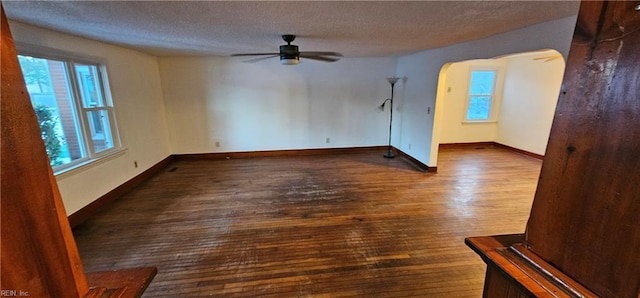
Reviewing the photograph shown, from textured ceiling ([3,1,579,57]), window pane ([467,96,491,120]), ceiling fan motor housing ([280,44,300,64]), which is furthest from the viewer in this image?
window pane ([467,96,491,120])

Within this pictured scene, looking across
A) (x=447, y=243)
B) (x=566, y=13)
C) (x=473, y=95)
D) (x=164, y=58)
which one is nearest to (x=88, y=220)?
(x=164, y=58)

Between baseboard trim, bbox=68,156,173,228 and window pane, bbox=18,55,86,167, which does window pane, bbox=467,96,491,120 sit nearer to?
baseboard trim, bbox=68,156,173,228

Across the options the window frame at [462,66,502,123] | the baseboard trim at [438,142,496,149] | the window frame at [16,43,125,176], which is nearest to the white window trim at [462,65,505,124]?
the window frame at [462,66,502,123]

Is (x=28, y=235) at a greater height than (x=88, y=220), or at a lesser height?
greater

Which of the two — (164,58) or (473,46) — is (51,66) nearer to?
(164,58)

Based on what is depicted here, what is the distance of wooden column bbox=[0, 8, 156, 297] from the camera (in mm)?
551

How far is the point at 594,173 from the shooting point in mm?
685

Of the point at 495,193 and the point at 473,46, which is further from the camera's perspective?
the point at 495,193

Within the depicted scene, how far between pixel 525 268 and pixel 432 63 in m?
4.31

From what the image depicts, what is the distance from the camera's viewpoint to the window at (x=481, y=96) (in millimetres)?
6492

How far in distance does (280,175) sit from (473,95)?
16.8 ft

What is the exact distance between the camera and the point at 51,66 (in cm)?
297

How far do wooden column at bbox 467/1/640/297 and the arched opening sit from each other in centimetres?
484

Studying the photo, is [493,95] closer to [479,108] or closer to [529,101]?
[479,108]
